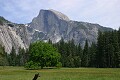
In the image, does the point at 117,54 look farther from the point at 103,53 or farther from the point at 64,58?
the point at 64,58

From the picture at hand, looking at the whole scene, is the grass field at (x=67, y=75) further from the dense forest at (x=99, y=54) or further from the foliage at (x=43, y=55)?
the dense forest at (x=99, y=54)

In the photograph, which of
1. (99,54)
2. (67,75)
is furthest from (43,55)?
(67,75)

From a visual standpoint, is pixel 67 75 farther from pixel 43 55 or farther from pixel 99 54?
pixel 99 54

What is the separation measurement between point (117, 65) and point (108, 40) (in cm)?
1425

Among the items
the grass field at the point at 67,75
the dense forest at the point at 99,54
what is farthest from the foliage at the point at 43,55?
the grass field at the point at 67,75

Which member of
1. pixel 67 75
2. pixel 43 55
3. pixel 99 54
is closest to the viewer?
pixel 67 75

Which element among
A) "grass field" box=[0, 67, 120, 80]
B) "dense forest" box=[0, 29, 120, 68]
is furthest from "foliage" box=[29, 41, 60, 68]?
"grass field" box=[0, 67, 120, 80]

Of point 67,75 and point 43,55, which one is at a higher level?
point 43,55

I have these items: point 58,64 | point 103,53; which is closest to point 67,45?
point 103,53

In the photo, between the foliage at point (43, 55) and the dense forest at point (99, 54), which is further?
the dense forest at point (99, 54)

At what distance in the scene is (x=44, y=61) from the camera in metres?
107

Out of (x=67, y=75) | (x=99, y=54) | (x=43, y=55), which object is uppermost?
(x=99, y=54)

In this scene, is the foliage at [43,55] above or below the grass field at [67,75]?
above

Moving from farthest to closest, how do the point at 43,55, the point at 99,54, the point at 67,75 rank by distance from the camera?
the point at 99,54, the point at 43,55, the point at 67,75
